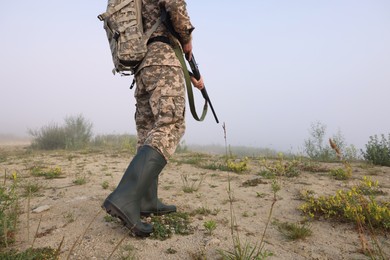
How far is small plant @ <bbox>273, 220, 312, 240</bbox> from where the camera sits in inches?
84.6

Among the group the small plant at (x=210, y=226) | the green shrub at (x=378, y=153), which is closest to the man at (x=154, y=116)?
the small plant at (x=210, y=226)

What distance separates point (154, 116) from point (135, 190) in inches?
23.3

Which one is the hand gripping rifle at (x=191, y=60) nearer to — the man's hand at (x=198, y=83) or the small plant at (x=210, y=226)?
the man's hand at (x=198, y=83)

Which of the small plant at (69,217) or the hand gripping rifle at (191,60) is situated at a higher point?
the hand gripping rifle at (191,60)

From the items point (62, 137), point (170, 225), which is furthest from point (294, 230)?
point (62, 137)

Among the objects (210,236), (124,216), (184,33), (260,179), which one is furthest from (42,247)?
(260,179)

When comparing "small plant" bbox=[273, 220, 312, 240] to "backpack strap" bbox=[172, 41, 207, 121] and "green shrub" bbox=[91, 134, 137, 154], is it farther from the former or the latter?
"green shrub" bbox=[91, 134, 137, 154]

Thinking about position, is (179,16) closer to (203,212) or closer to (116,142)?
(203,212)

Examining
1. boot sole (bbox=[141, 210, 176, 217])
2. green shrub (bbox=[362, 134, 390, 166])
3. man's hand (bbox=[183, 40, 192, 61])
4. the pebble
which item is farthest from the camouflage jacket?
green shrub (bbox=[362, 134, 390, 166])

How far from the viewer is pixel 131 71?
2400mm

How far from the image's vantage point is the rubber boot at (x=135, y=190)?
186 centimetres

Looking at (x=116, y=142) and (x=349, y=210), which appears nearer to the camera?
(x=349, y=210)

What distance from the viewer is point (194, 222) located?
2.41 metres

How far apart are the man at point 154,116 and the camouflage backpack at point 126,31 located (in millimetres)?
93
